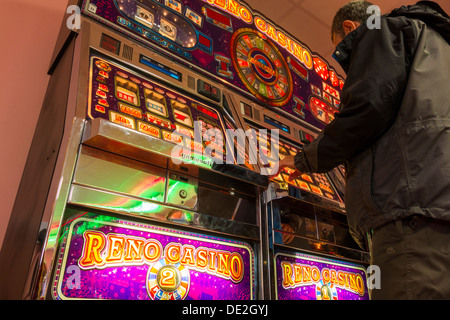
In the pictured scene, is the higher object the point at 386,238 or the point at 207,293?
the point at 386,238

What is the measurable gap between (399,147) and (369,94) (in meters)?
0.19

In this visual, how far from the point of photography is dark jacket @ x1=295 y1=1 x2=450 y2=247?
1.08m

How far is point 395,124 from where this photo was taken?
122 cm

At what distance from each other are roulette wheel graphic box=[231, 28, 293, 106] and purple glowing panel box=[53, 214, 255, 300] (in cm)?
138

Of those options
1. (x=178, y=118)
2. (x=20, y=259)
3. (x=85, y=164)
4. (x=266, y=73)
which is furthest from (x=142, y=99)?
(x=266, y=73)

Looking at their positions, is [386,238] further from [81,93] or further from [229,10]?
[229,10]

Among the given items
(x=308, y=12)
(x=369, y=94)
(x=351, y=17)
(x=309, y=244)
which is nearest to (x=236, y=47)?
(x=351, y=17)

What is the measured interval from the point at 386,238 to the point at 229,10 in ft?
7.37

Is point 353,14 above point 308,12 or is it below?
below

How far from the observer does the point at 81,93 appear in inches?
56.9

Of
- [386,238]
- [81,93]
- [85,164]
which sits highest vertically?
[81,93]

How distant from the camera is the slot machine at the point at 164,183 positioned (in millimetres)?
1229

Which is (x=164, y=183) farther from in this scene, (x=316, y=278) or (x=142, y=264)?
(x=316, y=278)

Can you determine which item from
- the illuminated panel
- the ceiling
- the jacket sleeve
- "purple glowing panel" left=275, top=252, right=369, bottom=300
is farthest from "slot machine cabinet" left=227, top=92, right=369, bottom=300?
the ceiling
